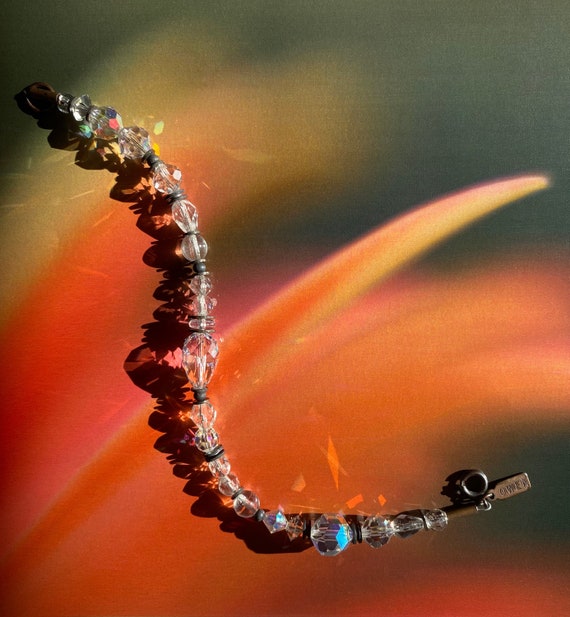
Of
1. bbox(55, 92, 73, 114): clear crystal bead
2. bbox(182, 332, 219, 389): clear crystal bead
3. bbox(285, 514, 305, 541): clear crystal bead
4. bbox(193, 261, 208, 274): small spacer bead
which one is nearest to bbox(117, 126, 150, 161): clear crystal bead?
bbox(55, 92, 73, 114): clear crystal bead

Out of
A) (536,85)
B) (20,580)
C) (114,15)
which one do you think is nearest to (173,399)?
(20,580)

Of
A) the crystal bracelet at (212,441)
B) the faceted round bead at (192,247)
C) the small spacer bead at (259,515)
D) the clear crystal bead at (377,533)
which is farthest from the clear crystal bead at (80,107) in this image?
the clear crystal bead at (377,533)

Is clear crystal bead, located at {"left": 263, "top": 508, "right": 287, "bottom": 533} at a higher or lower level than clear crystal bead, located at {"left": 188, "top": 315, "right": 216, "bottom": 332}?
lower

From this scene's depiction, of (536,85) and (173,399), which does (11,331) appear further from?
(536,85)

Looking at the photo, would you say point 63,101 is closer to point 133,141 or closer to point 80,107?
point 80,107

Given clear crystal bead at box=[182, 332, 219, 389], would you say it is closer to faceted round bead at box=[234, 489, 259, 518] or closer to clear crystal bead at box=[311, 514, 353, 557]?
faceted round bead at box=[234, 489, 259, 518]

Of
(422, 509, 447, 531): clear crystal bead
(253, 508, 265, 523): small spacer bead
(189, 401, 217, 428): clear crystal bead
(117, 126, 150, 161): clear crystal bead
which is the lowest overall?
(422, 509, 447, 531): clear crystal bead
